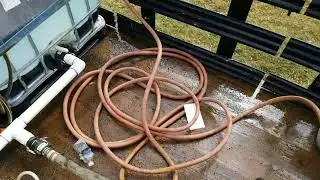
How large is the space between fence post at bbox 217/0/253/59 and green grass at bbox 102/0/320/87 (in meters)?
0.55

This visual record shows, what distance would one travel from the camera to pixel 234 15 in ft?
6.73

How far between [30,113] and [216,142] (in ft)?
3.85

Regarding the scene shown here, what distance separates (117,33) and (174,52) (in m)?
0.53

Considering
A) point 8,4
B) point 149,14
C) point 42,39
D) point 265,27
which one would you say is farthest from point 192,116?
point 265,27

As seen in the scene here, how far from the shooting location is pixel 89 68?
236cm

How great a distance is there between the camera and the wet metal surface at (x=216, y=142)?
6.14 ft

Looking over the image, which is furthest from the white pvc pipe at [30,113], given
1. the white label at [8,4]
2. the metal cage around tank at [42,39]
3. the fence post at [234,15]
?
the fence post at [234,15]

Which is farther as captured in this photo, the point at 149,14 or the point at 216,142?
the point at 149,14

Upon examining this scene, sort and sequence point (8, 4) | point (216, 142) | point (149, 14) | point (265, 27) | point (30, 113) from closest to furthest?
point (8, 4)
point (30, 113)
point (216, 142)
point (149, 14)
point (265, 27)

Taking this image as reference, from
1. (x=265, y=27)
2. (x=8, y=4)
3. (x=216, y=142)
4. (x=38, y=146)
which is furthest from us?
(x=265, y=27)

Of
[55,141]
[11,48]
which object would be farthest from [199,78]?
[11,48]

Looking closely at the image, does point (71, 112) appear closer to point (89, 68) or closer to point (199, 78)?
point (89, 68)

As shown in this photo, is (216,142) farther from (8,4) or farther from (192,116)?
(8,4)

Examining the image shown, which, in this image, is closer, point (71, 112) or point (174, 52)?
point (71, 112)
